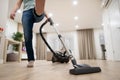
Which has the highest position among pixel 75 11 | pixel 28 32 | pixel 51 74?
pixel 75 11

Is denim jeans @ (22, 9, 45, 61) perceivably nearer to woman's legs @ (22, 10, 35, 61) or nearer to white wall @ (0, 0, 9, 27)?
woman's legs @ (22, 10, 35, 61)

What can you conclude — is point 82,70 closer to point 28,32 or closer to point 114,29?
point 28,32

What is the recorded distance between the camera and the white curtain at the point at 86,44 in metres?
8.64

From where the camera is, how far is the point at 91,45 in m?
8.70

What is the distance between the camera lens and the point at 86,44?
28.8 feet

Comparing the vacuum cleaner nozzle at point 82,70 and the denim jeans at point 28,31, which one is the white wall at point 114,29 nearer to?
the denim jeans at point 28,31

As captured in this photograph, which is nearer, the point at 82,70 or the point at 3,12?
the point at 82,70

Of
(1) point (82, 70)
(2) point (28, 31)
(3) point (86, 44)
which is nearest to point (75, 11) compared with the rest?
(3) point (86, 44)

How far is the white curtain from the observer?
28.3ft

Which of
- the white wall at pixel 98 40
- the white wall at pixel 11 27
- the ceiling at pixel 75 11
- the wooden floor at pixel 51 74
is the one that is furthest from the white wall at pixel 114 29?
the white wall at pixel 11 27

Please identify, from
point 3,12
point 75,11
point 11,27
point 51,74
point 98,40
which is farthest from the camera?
point 98,40

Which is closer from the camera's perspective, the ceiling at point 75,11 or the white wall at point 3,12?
the white wall at point 3,12

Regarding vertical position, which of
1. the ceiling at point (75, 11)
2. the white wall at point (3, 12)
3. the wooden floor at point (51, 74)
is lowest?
the wooden floor at point (51, 74)

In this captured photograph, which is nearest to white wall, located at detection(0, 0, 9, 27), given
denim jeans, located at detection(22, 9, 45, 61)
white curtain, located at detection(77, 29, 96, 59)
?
denim jeans, located at detection(22, 9, 45, 61)
